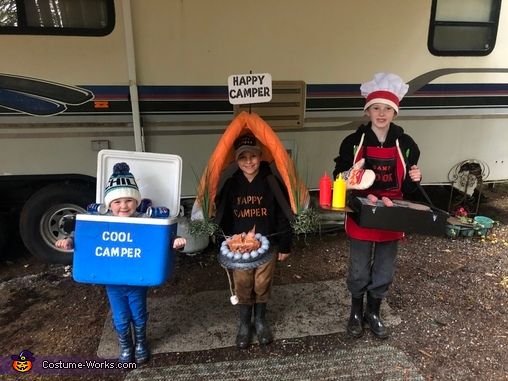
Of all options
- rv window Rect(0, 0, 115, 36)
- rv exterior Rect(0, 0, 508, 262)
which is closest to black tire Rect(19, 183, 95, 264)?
rv exterior Rect(0, 0, 508, 262)

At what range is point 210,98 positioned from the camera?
3.84 meters

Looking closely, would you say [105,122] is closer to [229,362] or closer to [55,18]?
[55,18]

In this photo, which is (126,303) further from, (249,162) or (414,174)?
(414,174)

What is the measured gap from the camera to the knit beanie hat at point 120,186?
2279 millimetres

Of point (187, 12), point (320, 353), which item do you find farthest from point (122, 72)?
point (320, 353)

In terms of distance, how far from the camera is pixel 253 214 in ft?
8.78

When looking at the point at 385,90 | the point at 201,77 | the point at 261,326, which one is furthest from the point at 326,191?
the point at 201,77

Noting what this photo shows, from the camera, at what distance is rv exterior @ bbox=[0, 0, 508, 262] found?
3578mm

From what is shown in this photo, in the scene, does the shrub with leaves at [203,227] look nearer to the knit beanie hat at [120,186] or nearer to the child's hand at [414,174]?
the knit beanie hat at [120,186]

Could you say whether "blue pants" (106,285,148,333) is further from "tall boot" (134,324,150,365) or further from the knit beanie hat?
the knit beanie hat

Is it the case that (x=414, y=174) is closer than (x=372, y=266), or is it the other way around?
(x=414, y=174)

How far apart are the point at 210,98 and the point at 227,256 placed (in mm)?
1815

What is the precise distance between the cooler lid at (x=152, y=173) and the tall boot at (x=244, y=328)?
0.81 m

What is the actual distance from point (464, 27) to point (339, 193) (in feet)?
9.31
